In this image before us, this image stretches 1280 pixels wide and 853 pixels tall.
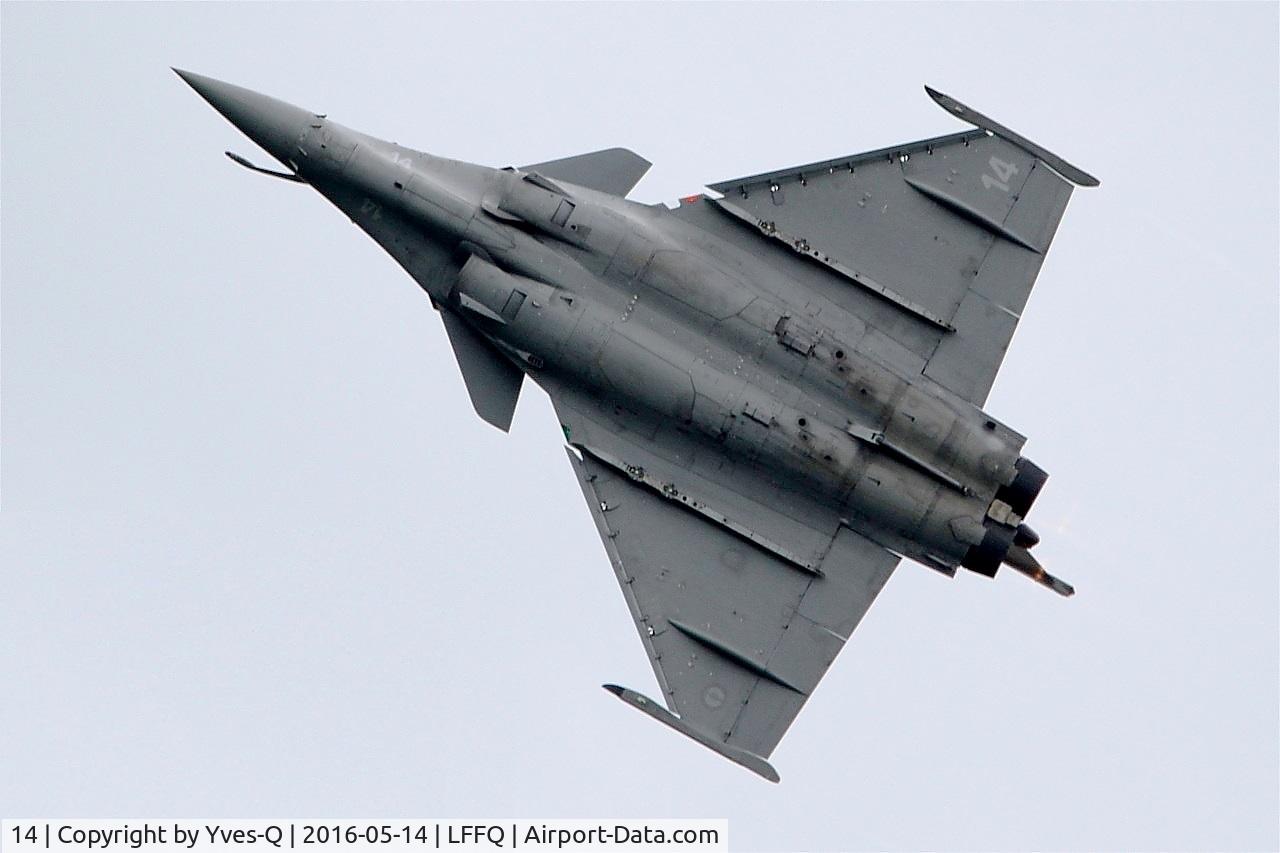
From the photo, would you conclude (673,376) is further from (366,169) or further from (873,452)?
(366,169)

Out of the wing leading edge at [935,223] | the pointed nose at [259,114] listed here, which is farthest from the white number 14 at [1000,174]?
the pointed nose at [259,114]

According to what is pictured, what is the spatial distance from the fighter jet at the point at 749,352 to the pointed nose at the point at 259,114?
0.11 feet

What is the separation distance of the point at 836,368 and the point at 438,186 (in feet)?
21.0

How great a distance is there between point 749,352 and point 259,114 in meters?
8.13

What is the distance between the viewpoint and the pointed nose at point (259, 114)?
19719 mm

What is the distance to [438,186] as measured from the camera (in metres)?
19.5

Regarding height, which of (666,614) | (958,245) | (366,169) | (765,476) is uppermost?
(958,245)

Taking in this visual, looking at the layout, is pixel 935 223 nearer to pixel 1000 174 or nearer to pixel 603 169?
pixel 1000 174

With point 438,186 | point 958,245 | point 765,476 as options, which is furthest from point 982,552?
point 438,186

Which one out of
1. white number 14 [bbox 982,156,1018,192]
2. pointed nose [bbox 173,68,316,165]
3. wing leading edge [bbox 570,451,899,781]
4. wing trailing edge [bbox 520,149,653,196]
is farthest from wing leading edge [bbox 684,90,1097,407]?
pointed nose [bbox 173,68,316,165]

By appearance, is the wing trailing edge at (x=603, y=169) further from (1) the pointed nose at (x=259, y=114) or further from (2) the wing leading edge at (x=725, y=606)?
(2) the wing leading edge at (x=725, y=606)

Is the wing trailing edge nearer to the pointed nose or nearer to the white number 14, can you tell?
the pointed nose

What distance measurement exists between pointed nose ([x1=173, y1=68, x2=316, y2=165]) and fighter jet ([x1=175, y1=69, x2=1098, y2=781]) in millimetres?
33

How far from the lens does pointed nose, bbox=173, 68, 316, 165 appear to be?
19.7 meters
